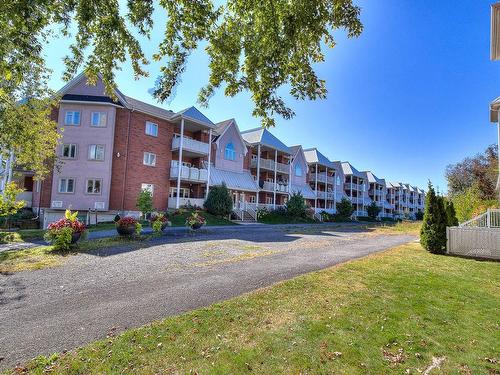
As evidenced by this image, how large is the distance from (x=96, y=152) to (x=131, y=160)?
3059 mm

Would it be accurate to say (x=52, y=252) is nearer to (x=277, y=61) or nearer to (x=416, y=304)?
(x=277, y=61)

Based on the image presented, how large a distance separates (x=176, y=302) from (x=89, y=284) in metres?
2.75

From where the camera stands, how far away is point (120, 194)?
26.4 m

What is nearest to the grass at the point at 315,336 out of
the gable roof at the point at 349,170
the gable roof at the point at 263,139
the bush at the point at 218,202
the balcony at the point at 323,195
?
the bush at the point at 218,202

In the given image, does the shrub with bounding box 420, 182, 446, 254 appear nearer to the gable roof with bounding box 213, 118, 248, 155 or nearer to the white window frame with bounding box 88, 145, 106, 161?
the gable roof with bounding box 213, 118, 248, 155

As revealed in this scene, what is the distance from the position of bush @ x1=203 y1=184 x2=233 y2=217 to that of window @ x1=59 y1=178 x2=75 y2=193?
40.5 feet

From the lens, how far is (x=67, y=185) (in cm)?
2562

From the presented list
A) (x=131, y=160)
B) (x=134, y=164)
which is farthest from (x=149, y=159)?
(x=131, y=160)

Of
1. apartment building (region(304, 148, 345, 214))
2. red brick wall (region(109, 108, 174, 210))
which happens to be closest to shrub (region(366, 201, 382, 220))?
apartment building (region(304, 148, 345, 214))

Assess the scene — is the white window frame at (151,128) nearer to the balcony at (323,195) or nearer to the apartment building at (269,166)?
the apartment building at (269,166)

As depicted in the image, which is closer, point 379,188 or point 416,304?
point 416,304

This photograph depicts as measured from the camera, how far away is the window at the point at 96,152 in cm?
2603

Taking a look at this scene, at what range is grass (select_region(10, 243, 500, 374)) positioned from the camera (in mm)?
3818

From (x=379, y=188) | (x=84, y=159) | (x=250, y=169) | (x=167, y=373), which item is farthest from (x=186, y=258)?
(x=379, y=188)
